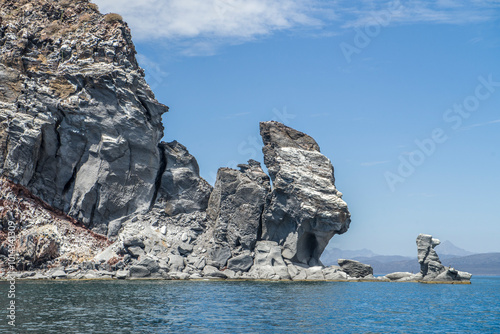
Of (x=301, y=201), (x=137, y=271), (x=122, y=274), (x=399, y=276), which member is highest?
(x=301, y=201)

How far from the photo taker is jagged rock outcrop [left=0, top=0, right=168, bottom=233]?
87875 millimetres

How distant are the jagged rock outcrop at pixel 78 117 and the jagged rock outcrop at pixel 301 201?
76.6 ft

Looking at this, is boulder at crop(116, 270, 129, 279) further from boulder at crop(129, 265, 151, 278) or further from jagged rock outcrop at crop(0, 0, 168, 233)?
jagged rock outcrop at crop(0, 0, 168, 233)

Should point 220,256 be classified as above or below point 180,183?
below

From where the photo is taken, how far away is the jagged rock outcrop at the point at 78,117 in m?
87.9

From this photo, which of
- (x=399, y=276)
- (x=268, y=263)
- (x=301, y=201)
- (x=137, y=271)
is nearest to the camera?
(x=137, y=271)

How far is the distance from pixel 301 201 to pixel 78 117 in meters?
42.3

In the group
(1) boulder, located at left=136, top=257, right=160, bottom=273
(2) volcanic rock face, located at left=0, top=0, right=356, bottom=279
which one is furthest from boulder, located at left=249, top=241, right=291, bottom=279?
(1) boulder, located at left=136, top=257, right=160, bottom=273

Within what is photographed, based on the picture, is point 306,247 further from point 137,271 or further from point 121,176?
point 121,176

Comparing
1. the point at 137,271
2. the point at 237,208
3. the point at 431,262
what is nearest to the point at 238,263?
the point at 237,208

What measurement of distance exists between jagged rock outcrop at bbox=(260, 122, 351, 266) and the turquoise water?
24758 millimetres

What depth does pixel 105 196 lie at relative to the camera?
3642 inches

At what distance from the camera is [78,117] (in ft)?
297

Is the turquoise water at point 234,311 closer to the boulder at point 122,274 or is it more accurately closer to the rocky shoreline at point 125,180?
the boulder at point 122,274
